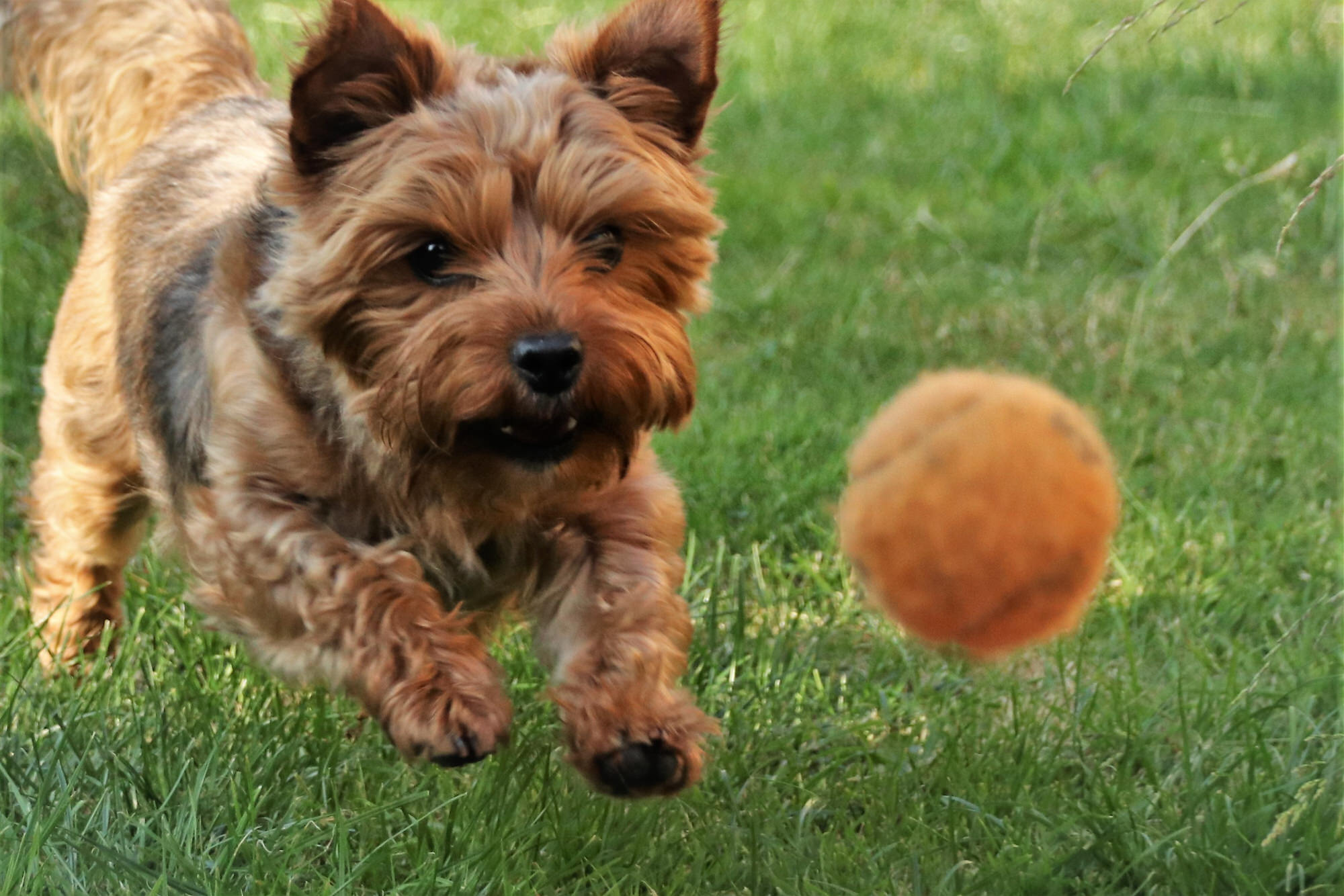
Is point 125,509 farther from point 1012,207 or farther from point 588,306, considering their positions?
point 1012,207

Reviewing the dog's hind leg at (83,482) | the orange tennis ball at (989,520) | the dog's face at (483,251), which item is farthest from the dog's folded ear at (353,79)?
the dog's hind leg at (83,482)

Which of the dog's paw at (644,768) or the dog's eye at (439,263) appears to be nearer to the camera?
the dog's paw at (644,768)

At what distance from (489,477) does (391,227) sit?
471 millimetres

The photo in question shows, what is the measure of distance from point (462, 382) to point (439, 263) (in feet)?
0.94

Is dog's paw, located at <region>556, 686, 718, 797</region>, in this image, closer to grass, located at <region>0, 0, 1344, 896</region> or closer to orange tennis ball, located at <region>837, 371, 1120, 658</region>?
grass, located at <region>0, 0, 1344, 896</region>

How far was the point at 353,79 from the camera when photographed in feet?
10.0

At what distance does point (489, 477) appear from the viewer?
9.78 ft

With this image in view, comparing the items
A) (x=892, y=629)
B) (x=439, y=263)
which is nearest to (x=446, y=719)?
(x=439, y=263)

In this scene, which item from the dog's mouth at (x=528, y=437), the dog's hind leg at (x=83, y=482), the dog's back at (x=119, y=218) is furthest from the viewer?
the dog's hind leg at (x=83, y=482)

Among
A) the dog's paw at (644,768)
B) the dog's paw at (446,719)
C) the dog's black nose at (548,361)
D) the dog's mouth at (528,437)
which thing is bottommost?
the dog's paw at (644,768)

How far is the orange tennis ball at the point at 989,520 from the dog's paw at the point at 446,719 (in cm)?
67

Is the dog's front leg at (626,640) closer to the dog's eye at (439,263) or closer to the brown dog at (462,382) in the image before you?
the brown dog at (462,382)

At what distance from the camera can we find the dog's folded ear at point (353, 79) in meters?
2.99

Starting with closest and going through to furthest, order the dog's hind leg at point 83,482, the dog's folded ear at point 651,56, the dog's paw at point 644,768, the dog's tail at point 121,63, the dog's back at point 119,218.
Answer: the dog's paw at point 644,768
the dog's folded ear at point 651,56
the dog's back at point 119,218
the dog's hind leg at point 83,482
the dog's tail at point 121,63
